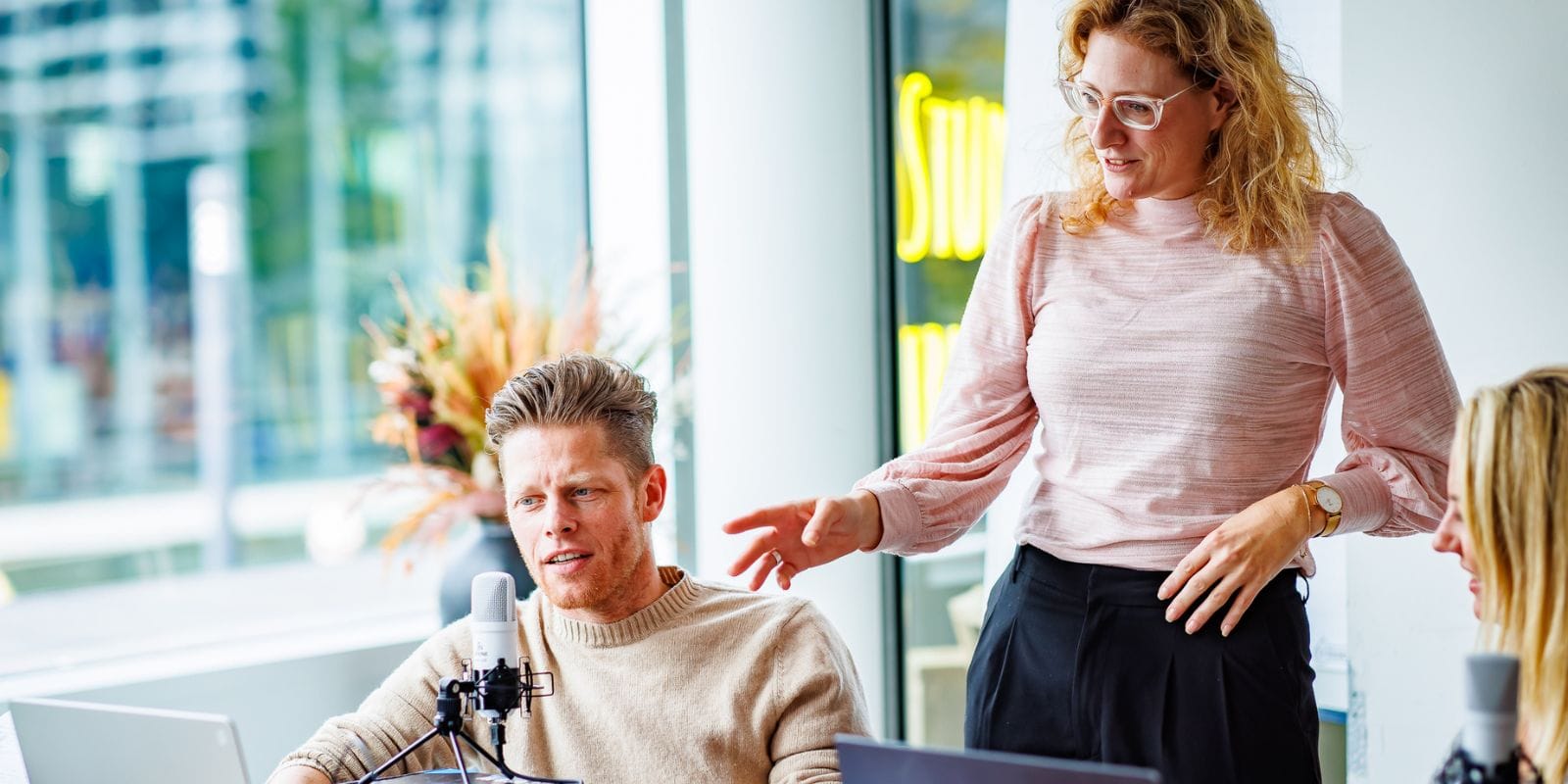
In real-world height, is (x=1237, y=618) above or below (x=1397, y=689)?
above

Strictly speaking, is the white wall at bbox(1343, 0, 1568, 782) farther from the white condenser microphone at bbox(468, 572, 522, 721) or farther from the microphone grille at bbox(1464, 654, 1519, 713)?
the white condenser microphone at bbox(468, 572, 522, 721)

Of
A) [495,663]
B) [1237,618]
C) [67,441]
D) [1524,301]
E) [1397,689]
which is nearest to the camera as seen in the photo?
[495,663]

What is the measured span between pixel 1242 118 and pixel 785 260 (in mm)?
2210

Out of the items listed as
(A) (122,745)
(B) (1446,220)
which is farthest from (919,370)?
(A) (122,745)

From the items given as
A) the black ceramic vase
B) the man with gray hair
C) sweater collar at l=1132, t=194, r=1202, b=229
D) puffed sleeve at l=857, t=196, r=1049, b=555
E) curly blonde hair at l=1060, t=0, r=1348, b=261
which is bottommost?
the black ceramic vase

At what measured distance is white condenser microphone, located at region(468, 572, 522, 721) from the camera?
1.50 metres

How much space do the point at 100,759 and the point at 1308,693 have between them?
1.44 meters

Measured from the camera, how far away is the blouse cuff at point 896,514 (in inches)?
74.3

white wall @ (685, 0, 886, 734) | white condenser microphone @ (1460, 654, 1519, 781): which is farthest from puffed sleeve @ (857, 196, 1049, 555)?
white wall @ (685, 0, 886, 734)

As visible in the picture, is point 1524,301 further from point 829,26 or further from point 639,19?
point 639,19

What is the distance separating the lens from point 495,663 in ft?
4.98

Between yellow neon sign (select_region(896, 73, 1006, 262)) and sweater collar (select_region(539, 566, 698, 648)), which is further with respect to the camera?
yellow neon sign (select_region(896, 73, 1006, 262))

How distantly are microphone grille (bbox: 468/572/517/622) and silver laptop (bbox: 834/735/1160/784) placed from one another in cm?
49

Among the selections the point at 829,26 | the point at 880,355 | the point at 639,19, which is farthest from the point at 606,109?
the point at 880,355
